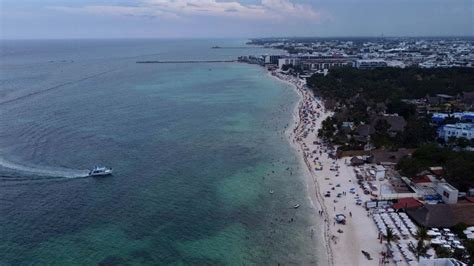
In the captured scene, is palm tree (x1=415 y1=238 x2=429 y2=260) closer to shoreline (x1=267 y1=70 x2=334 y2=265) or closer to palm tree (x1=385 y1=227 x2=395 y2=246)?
palm tree (x1=385 y1=227 x2=395 y2=246)

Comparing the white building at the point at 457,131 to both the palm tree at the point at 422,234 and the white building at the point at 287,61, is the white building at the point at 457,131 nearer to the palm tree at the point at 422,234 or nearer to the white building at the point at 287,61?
the palm tree at the point at 422,234

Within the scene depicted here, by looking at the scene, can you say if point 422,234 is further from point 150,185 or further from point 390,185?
point 150,185

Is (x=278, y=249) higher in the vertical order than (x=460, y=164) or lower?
lower

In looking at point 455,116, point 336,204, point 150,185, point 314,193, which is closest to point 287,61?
point 455,116

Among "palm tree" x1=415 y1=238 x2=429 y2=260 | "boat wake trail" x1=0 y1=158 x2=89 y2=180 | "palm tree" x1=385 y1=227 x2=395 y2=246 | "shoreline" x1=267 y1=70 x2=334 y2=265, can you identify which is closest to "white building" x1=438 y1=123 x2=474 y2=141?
"shoreline" x1=267 y1=70 x2=334 y2=265

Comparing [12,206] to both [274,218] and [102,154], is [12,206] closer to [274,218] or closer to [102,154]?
[102,154]

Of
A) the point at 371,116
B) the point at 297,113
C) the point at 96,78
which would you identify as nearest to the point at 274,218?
the point at 371,116
